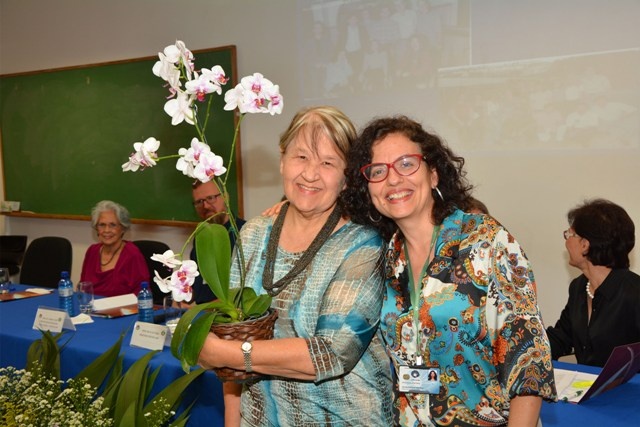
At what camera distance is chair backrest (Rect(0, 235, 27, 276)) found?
20.5 ft

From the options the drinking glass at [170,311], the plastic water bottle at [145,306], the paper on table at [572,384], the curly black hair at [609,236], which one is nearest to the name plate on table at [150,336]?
the drinking glass at [170,311]

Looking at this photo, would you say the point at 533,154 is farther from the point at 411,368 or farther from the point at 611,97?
the point at 411,368

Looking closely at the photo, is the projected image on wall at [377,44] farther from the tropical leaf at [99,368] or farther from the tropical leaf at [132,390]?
the tropical leaf at [132,390]

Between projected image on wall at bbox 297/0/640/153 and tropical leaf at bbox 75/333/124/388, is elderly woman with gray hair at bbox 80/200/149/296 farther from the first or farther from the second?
tropical leaf at bbox 75/333/124/388

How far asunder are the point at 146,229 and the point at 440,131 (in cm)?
295

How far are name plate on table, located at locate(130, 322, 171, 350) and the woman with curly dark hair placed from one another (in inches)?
54.6

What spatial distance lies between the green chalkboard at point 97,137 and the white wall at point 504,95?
0.28 m

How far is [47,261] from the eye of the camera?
4988 millimetres

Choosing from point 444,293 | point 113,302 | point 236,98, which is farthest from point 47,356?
point 113,302

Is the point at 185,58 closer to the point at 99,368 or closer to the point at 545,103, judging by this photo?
the point at 99,368

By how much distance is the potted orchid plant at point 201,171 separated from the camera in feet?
4.43

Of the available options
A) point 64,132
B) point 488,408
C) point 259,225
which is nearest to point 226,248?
point 259,225

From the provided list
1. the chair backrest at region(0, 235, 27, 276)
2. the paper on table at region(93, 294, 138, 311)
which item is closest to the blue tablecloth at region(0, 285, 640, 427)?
the paper on table at region(93, 294, 138, 311)

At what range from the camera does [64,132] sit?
6426 millimetres
